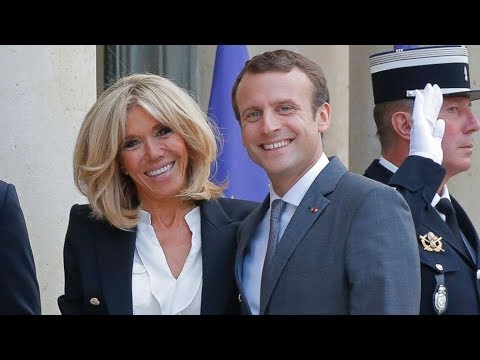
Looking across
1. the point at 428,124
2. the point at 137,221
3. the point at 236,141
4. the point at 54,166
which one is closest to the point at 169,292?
the point at 137,221

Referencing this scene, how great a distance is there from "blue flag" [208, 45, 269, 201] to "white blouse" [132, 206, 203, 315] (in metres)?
1.68

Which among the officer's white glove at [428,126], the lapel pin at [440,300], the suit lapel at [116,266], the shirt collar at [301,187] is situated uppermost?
the officer's white glove at [428,126]

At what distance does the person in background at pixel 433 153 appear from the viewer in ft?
11.9

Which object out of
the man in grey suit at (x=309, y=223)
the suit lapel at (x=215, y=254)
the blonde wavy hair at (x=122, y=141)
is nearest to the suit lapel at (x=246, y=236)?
the man in grey suit at (x=309, y=223)

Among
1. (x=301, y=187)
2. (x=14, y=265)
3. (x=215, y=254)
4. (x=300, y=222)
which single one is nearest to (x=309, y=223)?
(x=300, y=222)

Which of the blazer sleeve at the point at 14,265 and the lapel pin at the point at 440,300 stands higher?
the blazer sleeve at the point at 14,265

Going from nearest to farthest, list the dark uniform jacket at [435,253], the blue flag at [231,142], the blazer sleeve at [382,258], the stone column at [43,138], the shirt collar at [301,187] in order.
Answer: the blazer sleeve at [382,258] < the shirt collar at [301,187] < the dark uniform jacket at [435,253] < the stone column at [43,138] < the blue flag at [231,142]

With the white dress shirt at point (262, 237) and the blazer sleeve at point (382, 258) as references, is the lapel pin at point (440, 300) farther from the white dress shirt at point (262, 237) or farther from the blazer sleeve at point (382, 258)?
the white dress shirt at point (262, 237)

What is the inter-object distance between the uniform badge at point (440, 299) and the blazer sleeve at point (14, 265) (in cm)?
121

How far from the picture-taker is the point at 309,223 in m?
3.25

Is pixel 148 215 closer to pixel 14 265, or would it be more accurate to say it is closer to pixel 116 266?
pixel 116 266

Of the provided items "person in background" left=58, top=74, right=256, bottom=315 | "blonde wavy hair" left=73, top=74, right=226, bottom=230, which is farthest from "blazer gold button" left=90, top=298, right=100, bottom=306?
→ "blonde wavy hair" left=73, top=74, right=226, bottom=230

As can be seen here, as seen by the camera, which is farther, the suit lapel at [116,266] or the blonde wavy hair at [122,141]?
the blonde wavy hair at [122,141]
